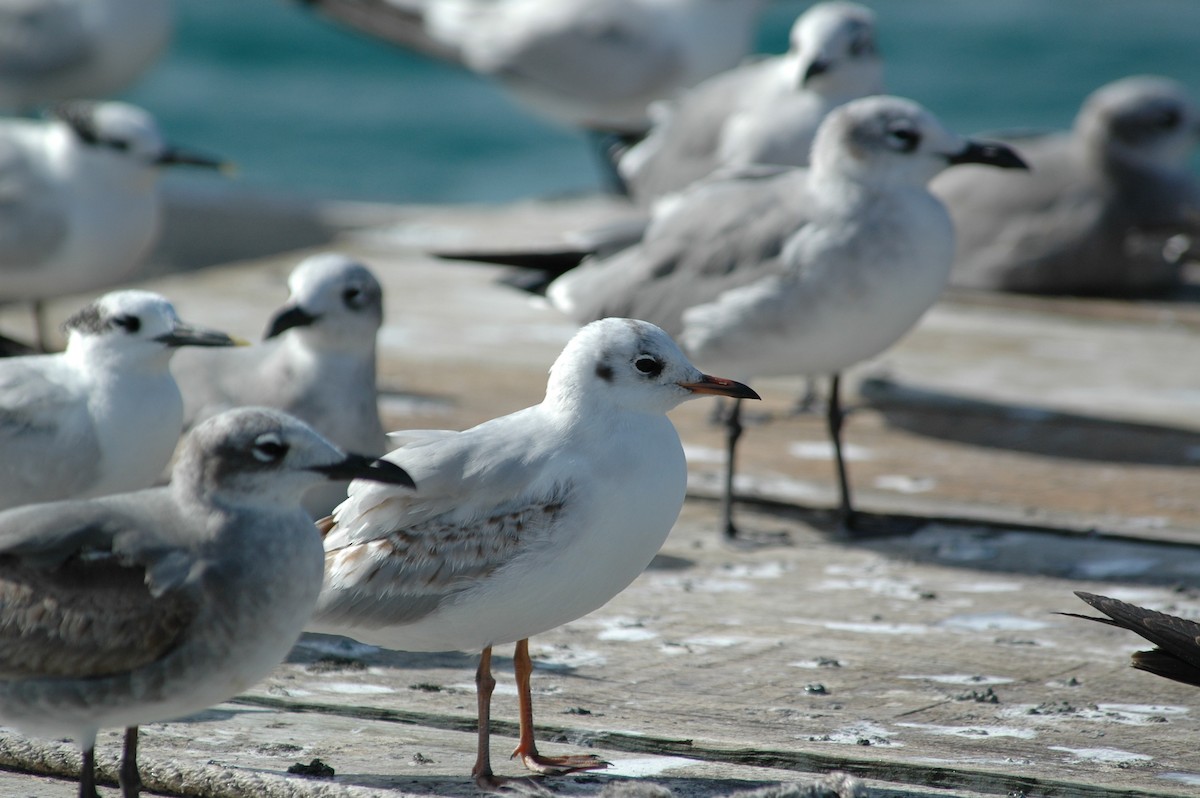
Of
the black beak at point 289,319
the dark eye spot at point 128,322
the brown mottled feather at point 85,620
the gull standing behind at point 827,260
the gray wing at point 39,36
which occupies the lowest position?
the brown mottled feather at point 85,620

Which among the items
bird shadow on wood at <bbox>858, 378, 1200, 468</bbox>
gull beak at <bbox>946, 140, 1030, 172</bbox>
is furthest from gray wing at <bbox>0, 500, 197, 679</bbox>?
bird shadow on wood at <bbox>858, 378, 1200, 468</bbox>

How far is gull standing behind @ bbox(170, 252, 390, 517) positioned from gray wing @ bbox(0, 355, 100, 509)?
1.80 feet

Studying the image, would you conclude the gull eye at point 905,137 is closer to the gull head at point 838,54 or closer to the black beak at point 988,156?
the black beak at point 988,156

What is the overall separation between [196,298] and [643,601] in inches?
142

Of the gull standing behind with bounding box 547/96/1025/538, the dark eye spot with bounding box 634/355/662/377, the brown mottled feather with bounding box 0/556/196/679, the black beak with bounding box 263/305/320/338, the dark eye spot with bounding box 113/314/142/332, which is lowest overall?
the brown mottled feather with bounding box 0/556/196/679

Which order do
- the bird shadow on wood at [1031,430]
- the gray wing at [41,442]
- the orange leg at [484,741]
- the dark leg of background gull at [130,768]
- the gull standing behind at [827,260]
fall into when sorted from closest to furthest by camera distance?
the dark leg of background gull at [130,768] < the orange leg at [484,741] < the gray wing at [41,442] < the gull standing behind at [827,260] < the bird shadow on wood at [1031,430]

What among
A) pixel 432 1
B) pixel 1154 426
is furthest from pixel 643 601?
pixel 432 1

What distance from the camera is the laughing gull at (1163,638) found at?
297 centimetres

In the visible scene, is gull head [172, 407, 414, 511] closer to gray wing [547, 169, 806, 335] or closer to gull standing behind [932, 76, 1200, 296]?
gray wing [547, 169, 806, 335]

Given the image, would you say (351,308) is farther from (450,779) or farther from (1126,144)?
(1126,144)

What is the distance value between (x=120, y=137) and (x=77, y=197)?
0.92ft

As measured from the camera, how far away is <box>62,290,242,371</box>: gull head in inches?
149

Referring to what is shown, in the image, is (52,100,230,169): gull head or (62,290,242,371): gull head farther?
(52,100,230,169): gull head

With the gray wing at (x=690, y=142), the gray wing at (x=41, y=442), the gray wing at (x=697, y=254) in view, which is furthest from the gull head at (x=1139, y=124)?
the gray wing at (x=41, y=442)
